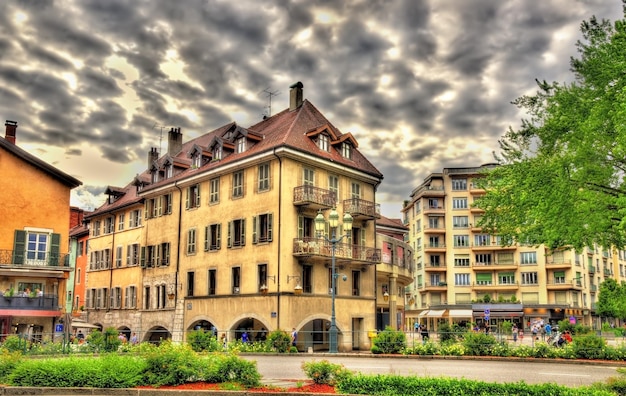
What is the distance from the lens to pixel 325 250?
35656mm

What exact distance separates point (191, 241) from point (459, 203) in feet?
188

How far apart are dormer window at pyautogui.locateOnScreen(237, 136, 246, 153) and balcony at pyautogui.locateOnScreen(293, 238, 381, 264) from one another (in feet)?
26.1

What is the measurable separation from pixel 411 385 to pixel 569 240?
13.4 meters

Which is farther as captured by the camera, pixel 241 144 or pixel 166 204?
pixel 166 204

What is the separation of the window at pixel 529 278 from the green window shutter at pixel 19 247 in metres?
68.1

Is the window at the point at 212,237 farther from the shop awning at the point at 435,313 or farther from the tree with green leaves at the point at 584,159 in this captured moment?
the shop awning at the point at 435,313

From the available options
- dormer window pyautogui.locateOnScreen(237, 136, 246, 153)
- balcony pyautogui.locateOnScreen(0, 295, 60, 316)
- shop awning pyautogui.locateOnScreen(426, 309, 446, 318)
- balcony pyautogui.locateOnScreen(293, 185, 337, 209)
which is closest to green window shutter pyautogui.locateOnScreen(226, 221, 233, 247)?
dormer window pyautogui.locateOnScreen(237, 136, 246, 153)

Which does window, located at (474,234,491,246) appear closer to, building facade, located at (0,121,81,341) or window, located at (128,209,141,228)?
window, located at (128,209,141,228)

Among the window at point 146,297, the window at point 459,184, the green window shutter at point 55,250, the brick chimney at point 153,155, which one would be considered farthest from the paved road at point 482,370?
the window at point 459,184

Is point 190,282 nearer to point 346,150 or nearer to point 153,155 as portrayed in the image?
point 346,150

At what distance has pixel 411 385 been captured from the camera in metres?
12.7

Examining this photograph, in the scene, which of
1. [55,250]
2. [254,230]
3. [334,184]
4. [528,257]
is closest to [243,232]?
[254,230]

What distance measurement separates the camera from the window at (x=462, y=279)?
87750mm

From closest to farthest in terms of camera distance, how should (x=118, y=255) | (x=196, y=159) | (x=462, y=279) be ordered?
(x=196, y=159), (x=118, y=255), (x=462, y=279)
